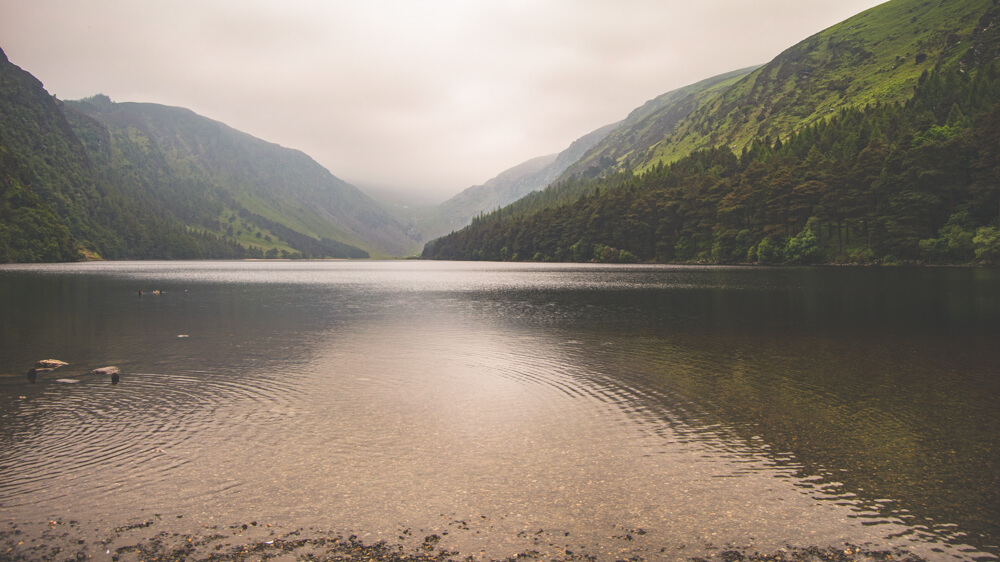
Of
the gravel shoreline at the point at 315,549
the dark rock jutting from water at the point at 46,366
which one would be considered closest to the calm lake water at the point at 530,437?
the gravel shoreline at the point at 315,549

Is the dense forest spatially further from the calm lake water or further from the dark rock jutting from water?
the dark rock jutting from water

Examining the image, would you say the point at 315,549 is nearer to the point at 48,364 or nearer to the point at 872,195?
the point at 48,364

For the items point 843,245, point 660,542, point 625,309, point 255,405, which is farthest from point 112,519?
point 843,245

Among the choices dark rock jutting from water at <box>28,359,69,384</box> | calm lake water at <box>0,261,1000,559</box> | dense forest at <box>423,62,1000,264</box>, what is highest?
dense forest at <box>423,62,1000,264</box>

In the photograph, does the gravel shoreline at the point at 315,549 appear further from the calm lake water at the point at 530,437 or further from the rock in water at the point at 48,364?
the rock in water at the point at 48,364

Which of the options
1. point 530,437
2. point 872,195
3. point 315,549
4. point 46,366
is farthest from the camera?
point 872,195

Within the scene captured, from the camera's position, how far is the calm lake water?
1152 cm

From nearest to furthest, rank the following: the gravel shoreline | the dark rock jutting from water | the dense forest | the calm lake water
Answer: the gravel shoreline
the calm lake water
the dark rock jutting from water
the dense forest

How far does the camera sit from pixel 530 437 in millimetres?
17438

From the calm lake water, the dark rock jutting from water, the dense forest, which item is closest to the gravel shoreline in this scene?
the calm lake water

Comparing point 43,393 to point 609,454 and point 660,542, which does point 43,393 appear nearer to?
point 609,454

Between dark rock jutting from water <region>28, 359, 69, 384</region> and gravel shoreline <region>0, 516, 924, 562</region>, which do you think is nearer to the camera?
gravel shoreline <region>0, 516, 924, 562</region>

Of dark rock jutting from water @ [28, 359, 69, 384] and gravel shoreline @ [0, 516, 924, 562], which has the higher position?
dark rock jutting from water @ [28, 359, 69, 384]

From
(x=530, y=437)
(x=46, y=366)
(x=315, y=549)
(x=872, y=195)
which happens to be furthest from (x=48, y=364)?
(x=872, y=195)
